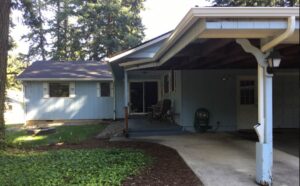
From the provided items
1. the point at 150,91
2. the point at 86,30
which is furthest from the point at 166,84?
the point at 86,30

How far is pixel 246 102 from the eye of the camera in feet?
38.2

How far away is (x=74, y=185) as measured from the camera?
207 inches

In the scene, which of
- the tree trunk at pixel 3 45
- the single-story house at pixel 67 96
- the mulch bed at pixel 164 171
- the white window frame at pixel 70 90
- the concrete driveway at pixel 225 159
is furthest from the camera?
the white window frame at pixel 70 90

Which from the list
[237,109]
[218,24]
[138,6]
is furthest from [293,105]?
[138,6]

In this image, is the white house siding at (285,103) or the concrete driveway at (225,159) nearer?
the concrete driveway at (225,159)

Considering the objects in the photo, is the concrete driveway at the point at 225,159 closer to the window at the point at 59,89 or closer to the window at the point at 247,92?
the window at the point at 247,92

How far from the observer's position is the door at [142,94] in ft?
58.0

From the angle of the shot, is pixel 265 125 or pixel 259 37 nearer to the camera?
pixel 259 37

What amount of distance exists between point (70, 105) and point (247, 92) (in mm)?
9108

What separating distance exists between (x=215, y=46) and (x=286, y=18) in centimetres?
183

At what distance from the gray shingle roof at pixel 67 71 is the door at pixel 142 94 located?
1.64 metres

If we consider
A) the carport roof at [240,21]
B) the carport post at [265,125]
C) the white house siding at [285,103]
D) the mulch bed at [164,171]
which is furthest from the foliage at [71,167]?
the white house siding at [285,103]

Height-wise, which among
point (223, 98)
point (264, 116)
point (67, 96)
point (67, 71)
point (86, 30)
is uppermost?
point (86, 30)

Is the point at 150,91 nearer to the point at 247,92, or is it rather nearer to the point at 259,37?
the point at 247,92
